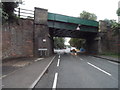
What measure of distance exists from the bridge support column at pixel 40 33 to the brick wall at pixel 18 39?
0.77 meters

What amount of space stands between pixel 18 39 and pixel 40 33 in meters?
3.82

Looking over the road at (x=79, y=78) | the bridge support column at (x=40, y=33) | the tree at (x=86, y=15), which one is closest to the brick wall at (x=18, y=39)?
the bridge support column at (x=40, y=33)

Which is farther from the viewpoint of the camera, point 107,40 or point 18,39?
point 107,40

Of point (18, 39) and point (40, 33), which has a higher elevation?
point (40, 33)

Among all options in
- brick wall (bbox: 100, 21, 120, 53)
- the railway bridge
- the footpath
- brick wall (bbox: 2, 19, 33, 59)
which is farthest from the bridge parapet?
the footpath

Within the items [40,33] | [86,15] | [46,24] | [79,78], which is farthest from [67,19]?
[86,15]

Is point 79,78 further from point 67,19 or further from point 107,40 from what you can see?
point 107,40

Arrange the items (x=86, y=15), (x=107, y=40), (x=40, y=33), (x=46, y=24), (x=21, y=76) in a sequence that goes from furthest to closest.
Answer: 1. (x=86, y=15)
2. (x=107, y=40)
3. (x=46, y=24)
4. (x=40, y=33)
5. (x=21, y=76)

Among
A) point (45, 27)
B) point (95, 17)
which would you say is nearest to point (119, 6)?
point (45, 27)

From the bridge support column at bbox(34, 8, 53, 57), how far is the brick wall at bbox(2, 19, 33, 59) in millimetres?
773

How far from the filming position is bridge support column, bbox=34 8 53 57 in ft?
66.3

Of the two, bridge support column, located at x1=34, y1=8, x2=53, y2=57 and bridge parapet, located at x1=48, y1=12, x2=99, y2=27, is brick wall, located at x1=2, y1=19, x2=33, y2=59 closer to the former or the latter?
bridge support column, located at x1=34, y1=8, x2=53, y2=57

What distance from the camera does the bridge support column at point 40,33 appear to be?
20.2 meters

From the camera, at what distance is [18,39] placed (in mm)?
18547
